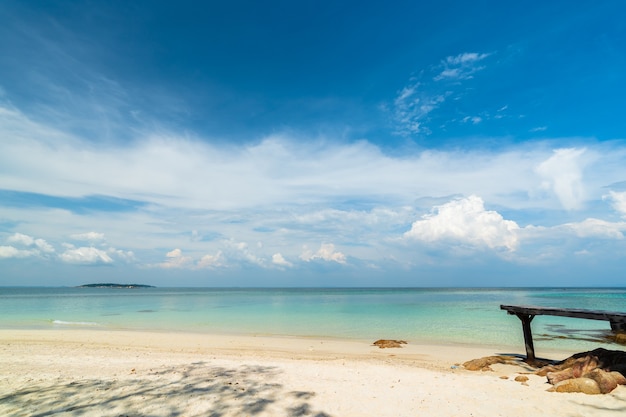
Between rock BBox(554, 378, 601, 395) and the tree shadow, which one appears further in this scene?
rock BBox(554, 378, 601, 395)

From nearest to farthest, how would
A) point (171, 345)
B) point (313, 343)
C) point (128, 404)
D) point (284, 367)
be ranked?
1. point (128, 404)
2. point (284, 367)
3. point (171, 345)
4. point (313, 343)

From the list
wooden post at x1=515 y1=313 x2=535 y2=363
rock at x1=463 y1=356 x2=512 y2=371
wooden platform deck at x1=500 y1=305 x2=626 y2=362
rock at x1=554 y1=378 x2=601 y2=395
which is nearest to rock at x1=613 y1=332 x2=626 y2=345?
wooden platform deck at x1=500 y1=305 x2=626 y2=362

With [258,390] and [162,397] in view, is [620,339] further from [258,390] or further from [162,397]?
[162,397]

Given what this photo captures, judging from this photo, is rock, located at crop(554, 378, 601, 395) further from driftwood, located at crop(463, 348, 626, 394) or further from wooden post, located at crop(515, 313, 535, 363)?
wooden post, located at crop(515, 313, 535, 363)

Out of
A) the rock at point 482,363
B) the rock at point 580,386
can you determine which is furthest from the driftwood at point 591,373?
the rock at point 482,363

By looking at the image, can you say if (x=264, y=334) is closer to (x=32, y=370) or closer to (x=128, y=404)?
(x=32, y=370)

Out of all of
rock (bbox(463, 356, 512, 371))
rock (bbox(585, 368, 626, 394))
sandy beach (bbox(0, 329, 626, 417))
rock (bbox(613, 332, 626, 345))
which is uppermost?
rock (bbox(585, 368, 626, 394))

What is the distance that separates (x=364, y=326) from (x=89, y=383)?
21753 millimetres

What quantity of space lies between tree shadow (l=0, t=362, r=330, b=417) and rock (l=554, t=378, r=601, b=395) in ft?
20.9

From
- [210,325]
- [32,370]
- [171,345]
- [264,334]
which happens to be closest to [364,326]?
[264,334]

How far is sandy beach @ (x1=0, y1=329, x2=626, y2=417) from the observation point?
7.33 m

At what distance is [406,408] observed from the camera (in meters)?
7.70

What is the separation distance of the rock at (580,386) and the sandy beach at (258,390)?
0.90ft

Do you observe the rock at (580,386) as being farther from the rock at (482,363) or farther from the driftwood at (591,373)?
the rock at (482,363)
